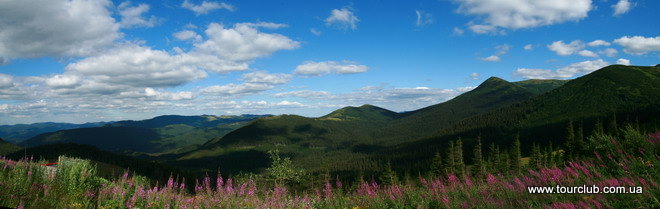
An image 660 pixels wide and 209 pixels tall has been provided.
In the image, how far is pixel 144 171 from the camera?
19488 cm

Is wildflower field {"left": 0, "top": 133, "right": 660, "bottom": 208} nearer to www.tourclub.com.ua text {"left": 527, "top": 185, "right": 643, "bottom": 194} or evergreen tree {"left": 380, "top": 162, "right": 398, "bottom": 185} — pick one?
www.tourclub.com.ua text {"left": 527, "top": 185, "right": 643, "bottom": 194}

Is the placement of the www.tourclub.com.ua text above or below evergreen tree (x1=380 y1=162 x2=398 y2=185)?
above

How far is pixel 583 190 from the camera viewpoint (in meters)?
6.11

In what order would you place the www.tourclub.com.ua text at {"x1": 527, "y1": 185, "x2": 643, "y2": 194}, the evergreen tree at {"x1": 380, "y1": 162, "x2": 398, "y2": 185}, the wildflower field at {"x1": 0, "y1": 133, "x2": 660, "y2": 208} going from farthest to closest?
the evergreen tree at {"x1": 380, "y1": 162, "x2": 398, "y2": 185}
the wildflower field at {"x1": 0, "y1": 133, "x2": 660, "y2": 208}
the www.tourclub.com.ua text at {"x1": 527, "y1": 185, "x2": 643, "y2": 194}

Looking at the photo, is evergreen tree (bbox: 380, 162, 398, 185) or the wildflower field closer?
the wildflower field

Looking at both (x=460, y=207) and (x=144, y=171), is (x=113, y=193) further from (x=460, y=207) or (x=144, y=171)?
(x=144, y=171)

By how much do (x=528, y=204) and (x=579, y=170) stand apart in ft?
10.1

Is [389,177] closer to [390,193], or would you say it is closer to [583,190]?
[390,193]

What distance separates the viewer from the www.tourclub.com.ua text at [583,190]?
5477mm

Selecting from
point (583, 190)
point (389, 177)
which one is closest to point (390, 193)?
point (583, 190)

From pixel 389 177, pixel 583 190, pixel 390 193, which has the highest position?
pixel 583 190

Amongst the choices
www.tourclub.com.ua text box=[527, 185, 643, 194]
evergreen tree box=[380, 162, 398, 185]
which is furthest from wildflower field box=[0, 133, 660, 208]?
evergreen tree box=[380, 162, 398, 185]

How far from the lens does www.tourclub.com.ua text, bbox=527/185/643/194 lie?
5.48 m

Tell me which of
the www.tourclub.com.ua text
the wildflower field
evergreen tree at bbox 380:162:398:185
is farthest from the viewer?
evergreen tree at bbox 380:162:398:185
